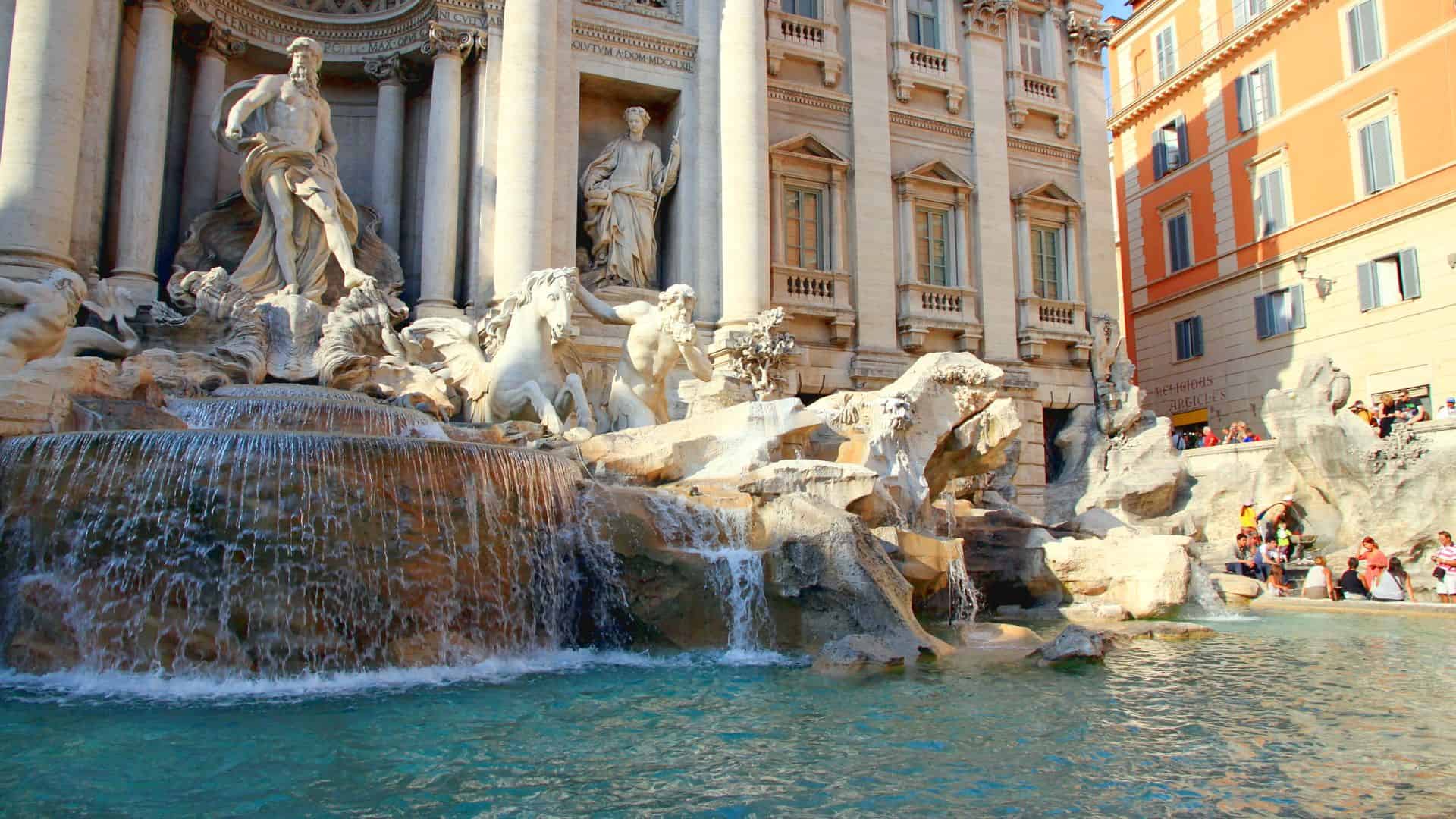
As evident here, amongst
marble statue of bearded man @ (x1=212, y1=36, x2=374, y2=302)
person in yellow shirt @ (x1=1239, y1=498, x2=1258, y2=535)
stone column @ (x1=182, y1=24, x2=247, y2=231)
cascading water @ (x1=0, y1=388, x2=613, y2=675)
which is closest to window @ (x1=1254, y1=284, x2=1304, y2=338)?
person in yellow shirt @ (x1=1239, y1=498, x2=1258, y2=535)

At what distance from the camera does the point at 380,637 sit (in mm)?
6996

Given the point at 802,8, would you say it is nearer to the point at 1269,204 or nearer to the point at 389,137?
the point at 389,137

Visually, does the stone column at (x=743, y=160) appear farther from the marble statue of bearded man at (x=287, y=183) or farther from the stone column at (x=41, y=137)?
the stone column at (x=41, y=137)

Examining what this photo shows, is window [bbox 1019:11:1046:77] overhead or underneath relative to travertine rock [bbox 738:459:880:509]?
overhead

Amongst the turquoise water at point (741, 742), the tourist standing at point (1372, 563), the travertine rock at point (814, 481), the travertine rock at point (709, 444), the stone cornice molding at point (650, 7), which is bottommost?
the turquoise water at point (741, 742)

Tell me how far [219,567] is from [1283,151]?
23522mm

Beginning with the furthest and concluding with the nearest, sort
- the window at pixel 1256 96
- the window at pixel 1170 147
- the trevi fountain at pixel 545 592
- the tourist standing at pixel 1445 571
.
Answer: the window at pixel 1170 147 < the window at pixel 1256 96 < the tourist standing at pixel 1445 571 < the trevi fountain at pixel 545 592

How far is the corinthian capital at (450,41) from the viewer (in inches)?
622

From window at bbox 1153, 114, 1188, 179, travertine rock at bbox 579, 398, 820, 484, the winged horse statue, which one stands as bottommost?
travertine rock at bbox 579, 398, 820, 484

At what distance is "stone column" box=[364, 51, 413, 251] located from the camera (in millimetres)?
16391

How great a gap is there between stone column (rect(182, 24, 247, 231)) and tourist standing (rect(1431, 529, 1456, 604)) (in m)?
17.2

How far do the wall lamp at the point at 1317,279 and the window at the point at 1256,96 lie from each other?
11.4 ft

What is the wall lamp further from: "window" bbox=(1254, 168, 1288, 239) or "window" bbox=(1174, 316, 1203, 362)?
"window" bbox=(1174, 316, 1203, 362)

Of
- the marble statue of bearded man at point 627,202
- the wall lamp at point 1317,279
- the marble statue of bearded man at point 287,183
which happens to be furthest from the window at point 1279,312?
the marble statue of bearded man at point 287,183
